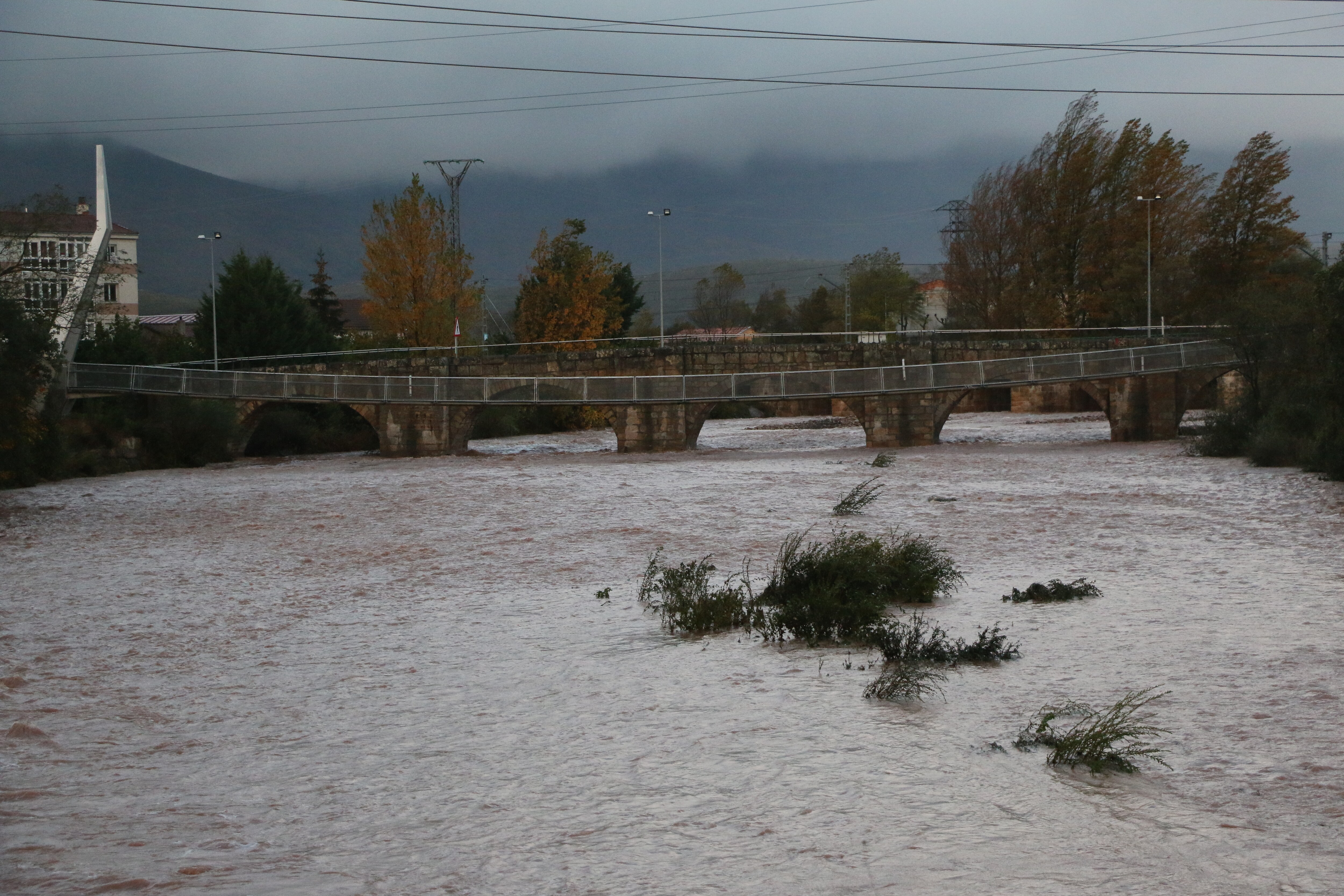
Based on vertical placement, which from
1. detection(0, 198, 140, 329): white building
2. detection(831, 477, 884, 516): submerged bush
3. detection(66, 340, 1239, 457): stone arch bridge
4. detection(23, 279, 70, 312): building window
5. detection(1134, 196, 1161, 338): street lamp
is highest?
detection(1134, 196, 1161, 338): street lamp

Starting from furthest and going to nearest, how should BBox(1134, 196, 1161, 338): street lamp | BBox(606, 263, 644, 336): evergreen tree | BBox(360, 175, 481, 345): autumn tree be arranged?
BBox(606, 263, 644, 336): evergreen tree < BBox(360, 175, 481, 345): autumn tree < BBox(1134, 196, 1161, 338): street lamp

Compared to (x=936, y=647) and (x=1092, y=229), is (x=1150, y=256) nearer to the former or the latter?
(x=1092, y=229)

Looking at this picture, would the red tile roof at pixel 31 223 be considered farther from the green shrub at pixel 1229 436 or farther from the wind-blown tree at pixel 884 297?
the wind-blown tree at pixel 884 297

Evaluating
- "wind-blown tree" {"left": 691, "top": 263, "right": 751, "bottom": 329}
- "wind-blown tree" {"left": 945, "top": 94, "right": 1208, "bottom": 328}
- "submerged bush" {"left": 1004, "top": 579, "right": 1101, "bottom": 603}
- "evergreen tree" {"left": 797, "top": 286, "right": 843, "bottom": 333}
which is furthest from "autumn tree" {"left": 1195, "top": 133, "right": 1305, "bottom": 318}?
"wind-blown tree" {"left": 691, "top": 263, "right": 751, "bottom": 329}

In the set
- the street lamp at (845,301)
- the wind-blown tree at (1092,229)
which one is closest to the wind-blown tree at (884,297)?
the street lamp at (845,301)

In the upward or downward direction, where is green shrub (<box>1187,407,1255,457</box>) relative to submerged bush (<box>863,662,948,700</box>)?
upward

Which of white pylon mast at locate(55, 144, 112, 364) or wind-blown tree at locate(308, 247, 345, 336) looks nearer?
white pylon mast at locate(55, 144, 112, 364)

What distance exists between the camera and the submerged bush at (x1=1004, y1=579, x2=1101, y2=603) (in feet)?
40.5

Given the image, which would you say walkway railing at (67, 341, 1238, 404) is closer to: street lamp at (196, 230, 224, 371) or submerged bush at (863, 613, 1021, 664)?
street lamp at (196, 230, 224, 371)

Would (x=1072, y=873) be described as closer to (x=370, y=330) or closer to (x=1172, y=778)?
(x=1172, y=778)

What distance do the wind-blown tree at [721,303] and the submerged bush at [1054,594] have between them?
375ft

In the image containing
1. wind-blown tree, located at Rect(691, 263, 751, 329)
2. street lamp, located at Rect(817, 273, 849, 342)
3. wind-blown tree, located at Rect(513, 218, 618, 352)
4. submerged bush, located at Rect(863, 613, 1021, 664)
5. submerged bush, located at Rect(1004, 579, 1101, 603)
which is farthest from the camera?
wind-blown tree, located at Rect(691, 263, 751, 329)

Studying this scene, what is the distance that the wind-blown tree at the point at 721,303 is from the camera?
129m

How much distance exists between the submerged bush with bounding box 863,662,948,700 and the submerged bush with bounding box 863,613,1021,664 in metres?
0.23
